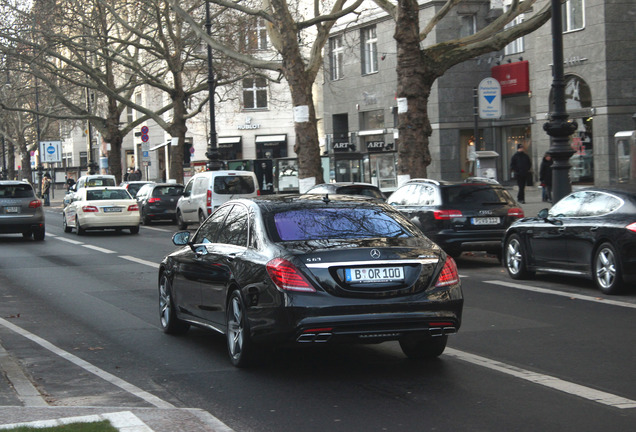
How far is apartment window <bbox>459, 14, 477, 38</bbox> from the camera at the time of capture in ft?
140

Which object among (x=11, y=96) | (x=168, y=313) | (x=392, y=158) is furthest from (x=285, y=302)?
(x=11, y=96)

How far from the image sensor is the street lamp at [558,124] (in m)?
17.7

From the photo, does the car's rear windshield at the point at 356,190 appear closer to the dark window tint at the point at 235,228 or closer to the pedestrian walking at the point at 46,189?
the dark window tint at the point at 235,228

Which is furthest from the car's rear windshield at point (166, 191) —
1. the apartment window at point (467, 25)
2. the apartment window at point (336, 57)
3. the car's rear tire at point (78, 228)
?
the apartment window at point (336, 57)

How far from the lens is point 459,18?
139 ft

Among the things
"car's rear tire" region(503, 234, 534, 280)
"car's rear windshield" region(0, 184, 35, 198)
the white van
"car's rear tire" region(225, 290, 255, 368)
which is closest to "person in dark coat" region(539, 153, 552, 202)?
the white van

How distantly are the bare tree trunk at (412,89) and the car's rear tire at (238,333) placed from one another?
577 inches

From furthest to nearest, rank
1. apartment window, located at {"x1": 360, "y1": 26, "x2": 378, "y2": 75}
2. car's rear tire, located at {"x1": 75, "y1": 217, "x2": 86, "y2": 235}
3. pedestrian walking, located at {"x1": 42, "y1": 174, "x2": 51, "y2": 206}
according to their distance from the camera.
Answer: pedestrian walking, located at {"x1": 42, "y1": 174, "x2": 51, "y2": 206} → apartment window, located at {"x1": 360, "y1": 26, "x2": 378, "y2": 75} → car's rear tire, located at {"x1": 75, "y1": 217, "x2": 86, "y2": 235}

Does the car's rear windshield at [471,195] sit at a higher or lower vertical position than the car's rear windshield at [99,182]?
lower

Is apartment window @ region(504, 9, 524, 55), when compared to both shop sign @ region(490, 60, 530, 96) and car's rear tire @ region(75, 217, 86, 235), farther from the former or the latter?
car's rear tire @ region(75, 217, 86, 235)

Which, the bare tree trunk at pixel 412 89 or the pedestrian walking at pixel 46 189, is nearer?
the bare tree trunk at pixel 412 89

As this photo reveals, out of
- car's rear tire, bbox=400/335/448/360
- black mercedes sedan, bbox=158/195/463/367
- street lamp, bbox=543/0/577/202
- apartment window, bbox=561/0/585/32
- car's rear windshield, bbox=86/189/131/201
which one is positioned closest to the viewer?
black mercedes sedan, bbox=158/195/463/367

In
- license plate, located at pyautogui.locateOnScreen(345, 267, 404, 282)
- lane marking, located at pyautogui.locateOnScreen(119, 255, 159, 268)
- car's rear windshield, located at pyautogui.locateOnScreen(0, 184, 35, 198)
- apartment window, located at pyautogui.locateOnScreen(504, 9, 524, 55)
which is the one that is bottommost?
lane marking, located at pyautogui.locateOnScreen(119, 255, 159, 268)

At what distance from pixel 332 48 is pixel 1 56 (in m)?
18.4
